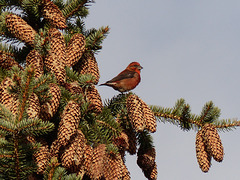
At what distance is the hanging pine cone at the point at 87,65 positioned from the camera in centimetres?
424

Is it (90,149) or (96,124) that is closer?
(90,149)

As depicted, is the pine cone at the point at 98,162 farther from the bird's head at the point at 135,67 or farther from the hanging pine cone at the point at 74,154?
the bird's head at the point at 135,67

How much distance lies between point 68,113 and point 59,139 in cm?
23

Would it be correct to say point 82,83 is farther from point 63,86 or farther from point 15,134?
point 15,134

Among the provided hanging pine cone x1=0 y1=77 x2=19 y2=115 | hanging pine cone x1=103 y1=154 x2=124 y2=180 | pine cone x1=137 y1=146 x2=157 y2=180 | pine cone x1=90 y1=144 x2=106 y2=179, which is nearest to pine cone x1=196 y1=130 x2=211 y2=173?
pine cone x1=137 y1=146 x2=157 y2=180

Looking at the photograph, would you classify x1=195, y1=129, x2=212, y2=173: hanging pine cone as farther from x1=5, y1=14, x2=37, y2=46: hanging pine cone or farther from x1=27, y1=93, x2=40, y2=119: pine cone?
x1=5, y1=14, x2=37, y2=46: hanging pine cone

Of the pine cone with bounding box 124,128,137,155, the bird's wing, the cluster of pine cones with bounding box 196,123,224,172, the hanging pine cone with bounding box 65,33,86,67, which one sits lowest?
the pine cone with bounding box 124,128,137,155

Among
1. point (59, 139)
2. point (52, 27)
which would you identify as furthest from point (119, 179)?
point (52, 27)

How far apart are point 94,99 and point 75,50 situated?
602 mm

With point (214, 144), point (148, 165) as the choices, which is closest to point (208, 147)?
point (214, 144)

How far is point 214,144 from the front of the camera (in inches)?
146

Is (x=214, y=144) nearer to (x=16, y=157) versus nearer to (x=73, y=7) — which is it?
(x=16, y=157)

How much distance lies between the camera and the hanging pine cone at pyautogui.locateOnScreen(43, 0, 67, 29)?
4184mm

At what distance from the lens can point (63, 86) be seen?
12.5 ft
